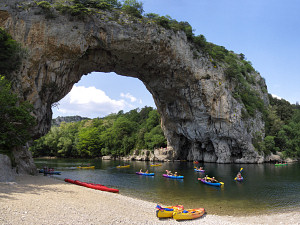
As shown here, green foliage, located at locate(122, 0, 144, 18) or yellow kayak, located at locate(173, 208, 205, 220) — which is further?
green foliage, located at locate(122, 0, 144, 18)

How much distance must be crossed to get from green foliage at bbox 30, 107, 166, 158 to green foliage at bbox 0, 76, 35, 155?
1648 inches

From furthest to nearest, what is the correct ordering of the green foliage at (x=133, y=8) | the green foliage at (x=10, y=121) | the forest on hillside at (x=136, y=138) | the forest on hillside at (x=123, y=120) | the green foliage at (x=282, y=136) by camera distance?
the forest on hillside at (x=136, y=138) → the green foliage at (x=282, y=136) → the green foliage at (x=133, y=8) → the forest on hillside at (x=123, y=120) → the green foliage at (x=10, y=121)

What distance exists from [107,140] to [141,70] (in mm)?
36510

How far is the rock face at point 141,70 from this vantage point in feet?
90.0

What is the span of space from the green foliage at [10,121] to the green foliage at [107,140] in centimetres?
4185

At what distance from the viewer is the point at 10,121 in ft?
62.2

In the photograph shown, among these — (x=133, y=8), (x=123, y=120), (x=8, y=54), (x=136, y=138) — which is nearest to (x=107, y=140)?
(x=123, y=120)

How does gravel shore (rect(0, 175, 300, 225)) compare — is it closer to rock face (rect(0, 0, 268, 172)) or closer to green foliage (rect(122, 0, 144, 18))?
rock face (rect(0, 0, 268, 172))

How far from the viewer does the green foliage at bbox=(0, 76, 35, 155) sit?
18.0m

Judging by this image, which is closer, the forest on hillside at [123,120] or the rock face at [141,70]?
the forest on hillside at [123,120]

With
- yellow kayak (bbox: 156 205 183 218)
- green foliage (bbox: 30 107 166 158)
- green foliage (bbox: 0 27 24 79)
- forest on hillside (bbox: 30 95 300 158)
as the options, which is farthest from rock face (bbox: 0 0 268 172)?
yellow kayak (bbox: 156 205 183 218)

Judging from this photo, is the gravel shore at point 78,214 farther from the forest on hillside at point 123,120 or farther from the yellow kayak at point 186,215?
the forest on hillside at point 123,120

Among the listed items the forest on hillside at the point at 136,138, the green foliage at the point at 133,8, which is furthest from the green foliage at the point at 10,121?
the forest on hillside at the point at 136,138

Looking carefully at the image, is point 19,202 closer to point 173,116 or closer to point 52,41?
point 52,41
